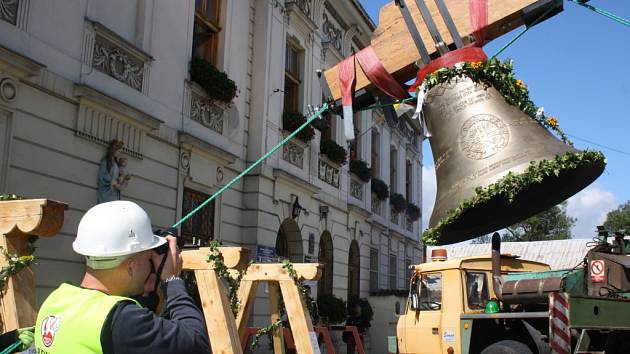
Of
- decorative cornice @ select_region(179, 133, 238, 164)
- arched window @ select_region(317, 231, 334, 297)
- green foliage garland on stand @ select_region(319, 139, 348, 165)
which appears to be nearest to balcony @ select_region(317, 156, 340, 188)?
green foliage garland on stand @ select_region(319, 139, 348, 165)

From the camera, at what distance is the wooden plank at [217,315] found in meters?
5.04

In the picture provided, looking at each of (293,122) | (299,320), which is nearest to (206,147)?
(293,122)

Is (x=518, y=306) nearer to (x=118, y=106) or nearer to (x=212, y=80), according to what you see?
(x=118, y=106)

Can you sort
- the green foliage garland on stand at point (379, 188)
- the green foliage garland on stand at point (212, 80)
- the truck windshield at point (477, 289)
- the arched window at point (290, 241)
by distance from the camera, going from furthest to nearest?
the green foliage garland on stand at point (379, 188)
the arched window at point (290, 241)
the green foliage garland on stand at point (212, 80)
the truck windshield at point (477, 289)

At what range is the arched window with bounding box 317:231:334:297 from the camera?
17000 millimetres

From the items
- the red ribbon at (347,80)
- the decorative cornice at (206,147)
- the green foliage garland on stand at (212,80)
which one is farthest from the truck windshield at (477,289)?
the red ribbon at (347,80)

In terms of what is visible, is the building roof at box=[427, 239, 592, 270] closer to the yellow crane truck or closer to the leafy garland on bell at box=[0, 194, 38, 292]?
the yellow crane truck

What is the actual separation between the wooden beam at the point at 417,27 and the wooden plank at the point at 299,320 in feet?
10.7

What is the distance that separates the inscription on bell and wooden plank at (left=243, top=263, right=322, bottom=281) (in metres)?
3.72

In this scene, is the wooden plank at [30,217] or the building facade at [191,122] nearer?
the wooden plank at [30,217]

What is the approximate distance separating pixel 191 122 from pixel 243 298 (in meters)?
4.89

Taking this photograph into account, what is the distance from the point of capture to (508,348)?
808 centimetres

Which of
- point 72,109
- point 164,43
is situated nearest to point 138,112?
point 72,109

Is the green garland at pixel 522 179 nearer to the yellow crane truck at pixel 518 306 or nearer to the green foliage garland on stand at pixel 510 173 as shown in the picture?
the green foliage garland on stand at pixel 510 173
